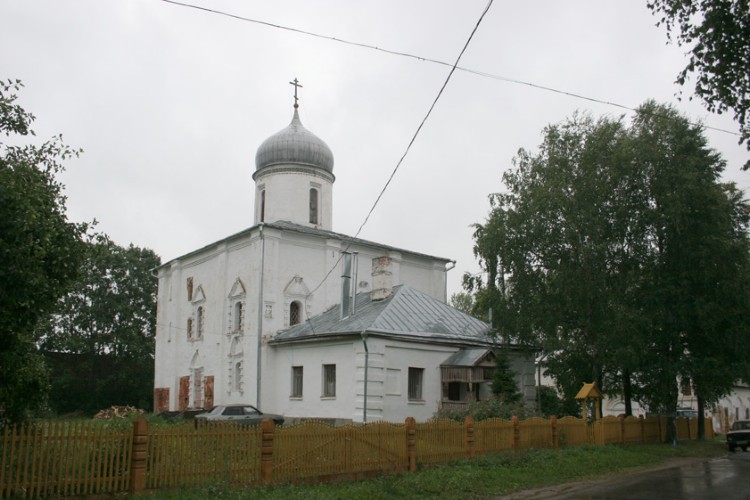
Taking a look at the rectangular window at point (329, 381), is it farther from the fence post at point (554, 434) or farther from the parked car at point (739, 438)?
the parked car at point (739, 438)

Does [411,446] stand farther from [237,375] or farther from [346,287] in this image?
[237,375]

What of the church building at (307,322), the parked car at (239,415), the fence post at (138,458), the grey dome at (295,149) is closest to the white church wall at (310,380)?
the church building at (307,322)

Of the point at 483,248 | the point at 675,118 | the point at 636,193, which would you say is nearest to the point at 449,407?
the point at 483,248

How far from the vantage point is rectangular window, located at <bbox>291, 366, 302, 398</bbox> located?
84.6 feet

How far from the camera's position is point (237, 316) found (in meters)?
30.0

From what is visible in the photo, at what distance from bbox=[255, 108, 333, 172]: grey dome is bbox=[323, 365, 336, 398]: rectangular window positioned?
12.7 metres

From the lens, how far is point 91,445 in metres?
9.94

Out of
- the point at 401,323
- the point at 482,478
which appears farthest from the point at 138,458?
the point at 401,323

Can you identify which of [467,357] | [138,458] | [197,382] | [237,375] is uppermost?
[467,357]

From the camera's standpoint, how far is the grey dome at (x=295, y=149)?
3353 cm

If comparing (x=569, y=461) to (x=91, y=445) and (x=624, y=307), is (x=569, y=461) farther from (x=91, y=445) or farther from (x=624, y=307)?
(x=91, y=445)

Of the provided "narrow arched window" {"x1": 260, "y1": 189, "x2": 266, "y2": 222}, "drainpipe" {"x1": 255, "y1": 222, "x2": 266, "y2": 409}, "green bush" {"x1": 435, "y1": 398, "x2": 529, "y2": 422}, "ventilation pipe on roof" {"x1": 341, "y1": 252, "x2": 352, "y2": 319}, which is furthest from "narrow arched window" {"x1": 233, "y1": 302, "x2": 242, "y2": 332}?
"green bush" {"x1": 435, "y1": 398, "x2": 529, "y2": 422}

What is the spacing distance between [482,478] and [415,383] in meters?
10.0

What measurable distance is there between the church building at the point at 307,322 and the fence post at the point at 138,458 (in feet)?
40.2
